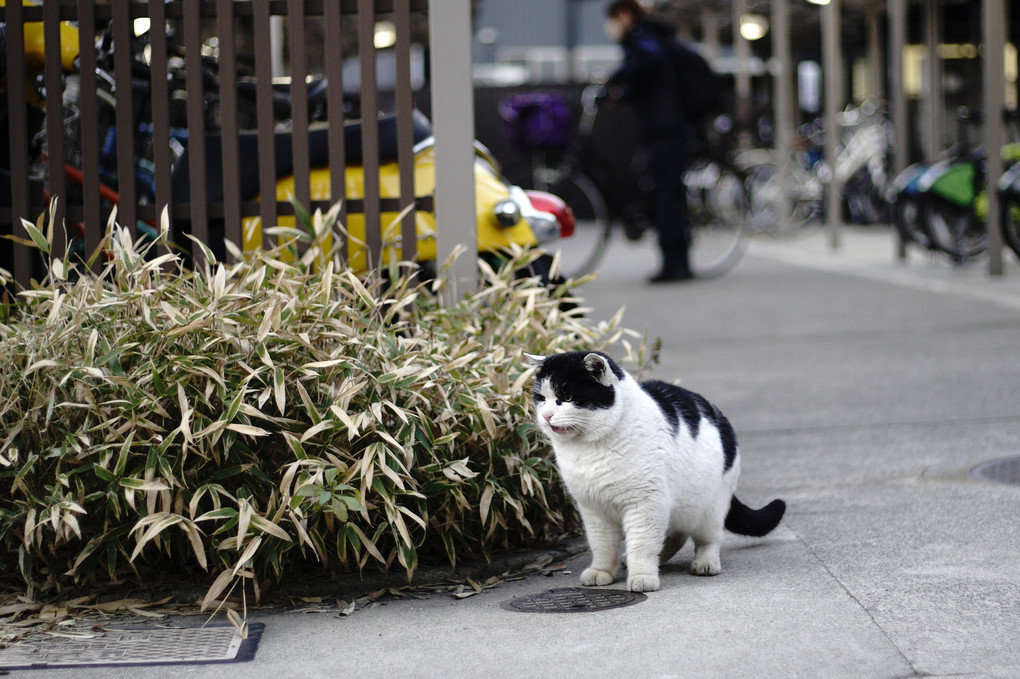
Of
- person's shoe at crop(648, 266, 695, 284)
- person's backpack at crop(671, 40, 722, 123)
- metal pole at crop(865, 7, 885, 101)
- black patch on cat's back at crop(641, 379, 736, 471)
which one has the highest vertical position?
metal pole at crop(865, 7, 885, 101)

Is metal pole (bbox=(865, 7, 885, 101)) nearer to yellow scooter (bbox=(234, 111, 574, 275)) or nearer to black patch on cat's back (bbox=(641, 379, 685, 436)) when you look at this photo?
yellow scooter (bbox=(234, 111, 574, 275))

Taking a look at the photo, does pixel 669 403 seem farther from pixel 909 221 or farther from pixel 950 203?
pixel 909 221

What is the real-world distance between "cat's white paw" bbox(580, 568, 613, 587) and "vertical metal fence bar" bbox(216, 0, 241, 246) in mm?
1888

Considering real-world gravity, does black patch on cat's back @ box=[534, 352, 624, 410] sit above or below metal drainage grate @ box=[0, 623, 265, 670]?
above

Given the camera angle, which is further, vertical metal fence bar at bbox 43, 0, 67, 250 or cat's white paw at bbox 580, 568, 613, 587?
vertical metal fence bar at bbox 43, 0, 67, 250

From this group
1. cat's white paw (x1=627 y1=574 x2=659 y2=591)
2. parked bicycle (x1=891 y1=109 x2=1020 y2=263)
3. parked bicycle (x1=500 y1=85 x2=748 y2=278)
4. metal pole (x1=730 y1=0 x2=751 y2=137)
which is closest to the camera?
cat's white paw (x1=627 y1=574 x2=659 y2=591)

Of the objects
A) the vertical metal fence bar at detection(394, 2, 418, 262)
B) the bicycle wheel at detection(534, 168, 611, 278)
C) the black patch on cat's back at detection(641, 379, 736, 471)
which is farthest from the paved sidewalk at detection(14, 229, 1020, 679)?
the bicycle wheel at detection(534, 168, 611, 278)

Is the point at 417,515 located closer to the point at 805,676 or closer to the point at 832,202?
the point at 805,676

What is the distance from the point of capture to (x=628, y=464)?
345 cm

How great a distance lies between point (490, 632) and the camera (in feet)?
10.6

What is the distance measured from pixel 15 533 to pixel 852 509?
8.15ft

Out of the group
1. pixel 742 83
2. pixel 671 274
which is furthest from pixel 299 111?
pixel 742 83

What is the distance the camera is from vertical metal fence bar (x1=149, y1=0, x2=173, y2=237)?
4.67m

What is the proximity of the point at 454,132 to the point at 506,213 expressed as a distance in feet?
1.75
